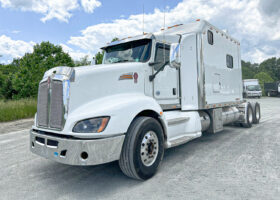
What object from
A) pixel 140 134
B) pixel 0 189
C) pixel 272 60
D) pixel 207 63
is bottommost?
pixel 0 189

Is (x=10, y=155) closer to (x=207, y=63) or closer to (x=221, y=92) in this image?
(x=207, y=63)

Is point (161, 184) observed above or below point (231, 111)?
below

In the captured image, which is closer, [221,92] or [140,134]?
[140,134]

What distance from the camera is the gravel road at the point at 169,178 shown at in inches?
118

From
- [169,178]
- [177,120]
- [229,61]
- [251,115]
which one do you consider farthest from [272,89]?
[169,178]

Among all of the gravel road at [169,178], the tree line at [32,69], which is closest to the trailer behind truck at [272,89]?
the tree line at [32,69]

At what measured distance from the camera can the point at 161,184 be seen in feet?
10.8

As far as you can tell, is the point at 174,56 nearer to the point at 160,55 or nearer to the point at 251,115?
the point at 160,55

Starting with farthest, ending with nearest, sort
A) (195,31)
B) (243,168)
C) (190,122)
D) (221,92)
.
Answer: (221,92) → (195,31) → (190,122) → (243,168)

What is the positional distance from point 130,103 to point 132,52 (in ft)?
→ 4.94

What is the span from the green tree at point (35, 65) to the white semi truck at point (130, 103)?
2248 centimetres

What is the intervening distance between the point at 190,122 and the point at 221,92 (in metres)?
2.22

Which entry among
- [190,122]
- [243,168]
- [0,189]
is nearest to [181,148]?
[190,122]

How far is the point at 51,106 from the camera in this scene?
3.31 m
